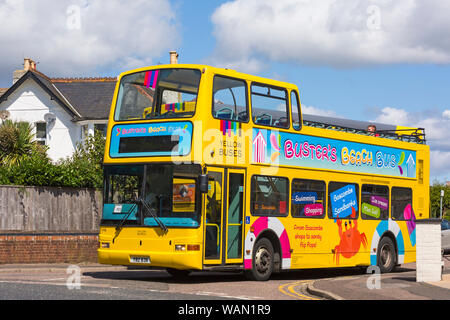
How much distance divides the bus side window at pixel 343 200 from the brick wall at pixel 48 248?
26.6ft

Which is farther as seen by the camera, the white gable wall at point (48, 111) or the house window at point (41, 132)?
the house window at point (41, 132)

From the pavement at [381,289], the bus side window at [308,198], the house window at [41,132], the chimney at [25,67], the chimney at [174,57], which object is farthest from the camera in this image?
the chimney at [174,57]

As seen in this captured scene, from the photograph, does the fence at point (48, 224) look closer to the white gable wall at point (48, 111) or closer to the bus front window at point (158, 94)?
the bus front window at point (158, 94)

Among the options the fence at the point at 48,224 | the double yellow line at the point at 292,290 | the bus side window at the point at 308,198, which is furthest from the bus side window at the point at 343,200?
the fence at the point at 48,224

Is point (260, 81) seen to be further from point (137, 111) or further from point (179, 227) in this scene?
point (179, 227)

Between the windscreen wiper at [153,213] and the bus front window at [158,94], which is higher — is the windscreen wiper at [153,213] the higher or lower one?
the lower one

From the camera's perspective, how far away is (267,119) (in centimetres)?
1794

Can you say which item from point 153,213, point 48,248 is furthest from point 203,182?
point 48,248

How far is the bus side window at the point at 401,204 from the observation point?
2228 cm

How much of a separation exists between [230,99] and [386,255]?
7.79 metres

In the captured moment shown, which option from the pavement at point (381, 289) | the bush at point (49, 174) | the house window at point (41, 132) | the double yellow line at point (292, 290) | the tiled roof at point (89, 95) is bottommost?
the double yellow line at point (292, 290)

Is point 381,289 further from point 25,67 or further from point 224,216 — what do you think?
point 25,67

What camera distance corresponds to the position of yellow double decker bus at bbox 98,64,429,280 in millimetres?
16062
